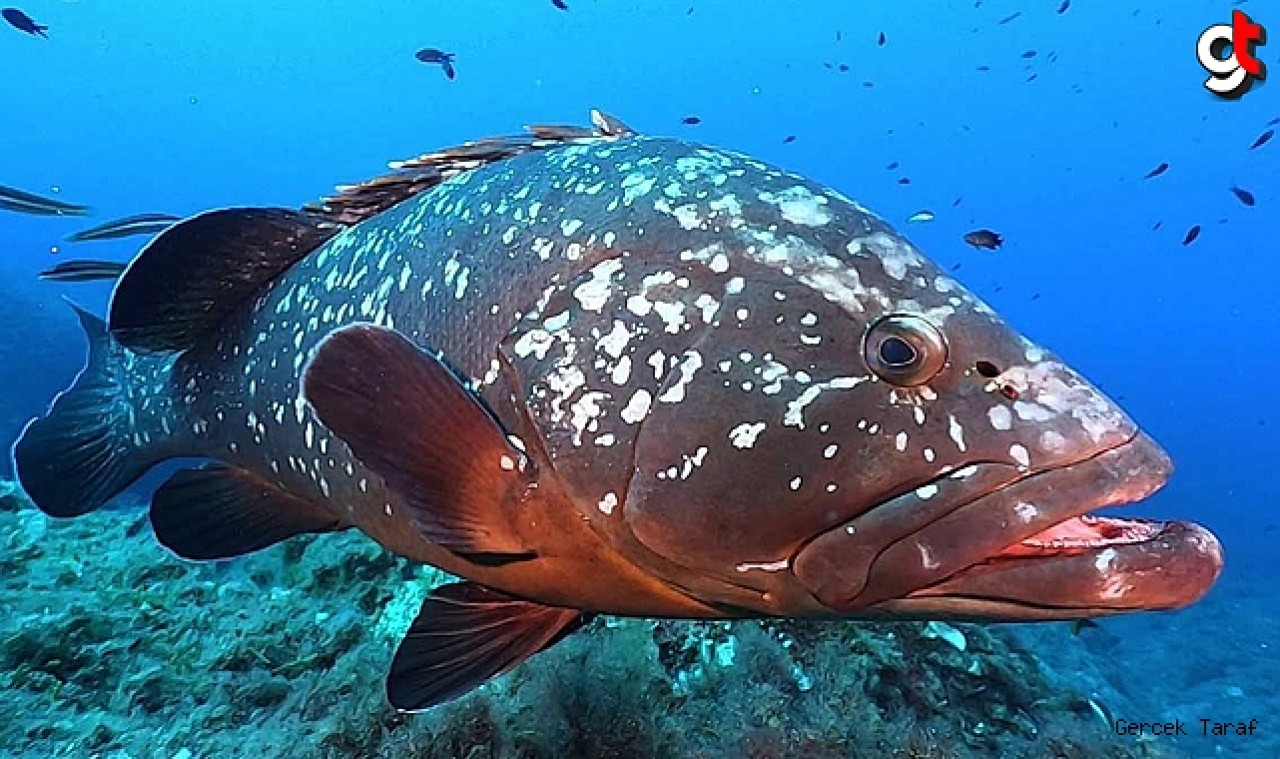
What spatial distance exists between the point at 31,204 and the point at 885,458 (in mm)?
4791

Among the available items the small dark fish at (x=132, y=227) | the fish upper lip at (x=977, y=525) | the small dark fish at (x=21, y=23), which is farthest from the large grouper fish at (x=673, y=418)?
the small dark fish at (x=21, y=23)

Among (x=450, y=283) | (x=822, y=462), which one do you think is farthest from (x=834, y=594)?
(x=450, y=283)

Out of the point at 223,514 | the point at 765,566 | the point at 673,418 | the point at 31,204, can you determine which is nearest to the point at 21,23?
the point at 31,204

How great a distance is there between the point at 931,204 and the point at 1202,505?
6381cm

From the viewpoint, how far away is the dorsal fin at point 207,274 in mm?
3432

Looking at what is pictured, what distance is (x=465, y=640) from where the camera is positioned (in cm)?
283

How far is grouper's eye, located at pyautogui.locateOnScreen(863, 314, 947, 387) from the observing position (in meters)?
2.07

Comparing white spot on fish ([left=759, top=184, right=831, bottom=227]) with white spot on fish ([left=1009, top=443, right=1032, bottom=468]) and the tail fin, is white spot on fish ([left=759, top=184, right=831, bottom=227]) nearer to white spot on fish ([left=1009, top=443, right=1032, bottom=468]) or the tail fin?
white spot on fish ([left=1009, top=443, right=1032, bottom=468])

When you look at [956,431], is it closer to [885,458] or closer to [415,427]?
[885,458]

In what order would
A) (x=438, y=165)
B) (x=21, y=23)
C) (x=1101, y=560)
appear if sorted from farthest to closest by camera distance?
(x=21, y=23), (x=438, y=165), (x=1101, y=560)

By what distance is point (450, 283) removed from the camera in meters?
2.78

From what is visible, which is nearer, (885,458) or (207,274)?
(885,458)

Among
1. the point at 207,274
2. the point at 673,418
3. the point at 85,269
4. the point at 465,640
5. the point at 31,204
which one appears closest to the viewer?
the point at 673,418

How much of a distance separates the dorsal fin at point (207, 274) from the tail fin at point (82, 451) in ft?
2.04
